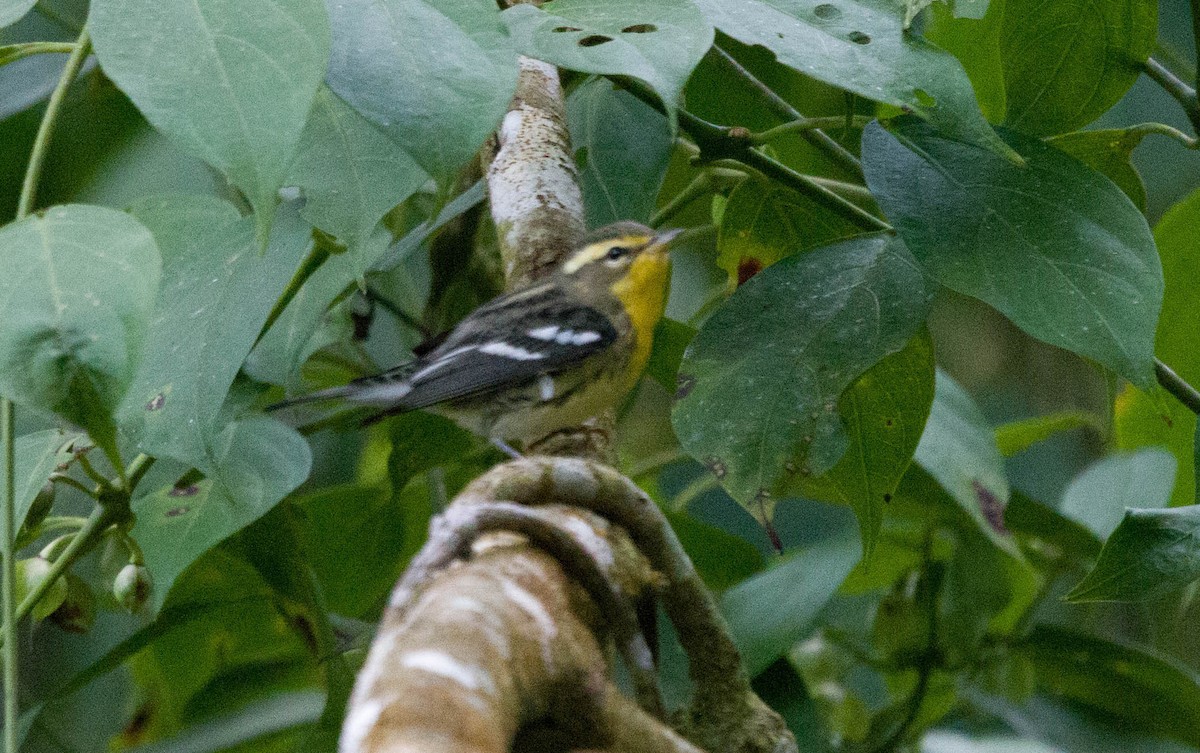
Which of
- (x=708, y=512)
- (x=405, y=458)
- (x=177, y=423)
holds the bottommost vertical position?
(x=708, y=512)

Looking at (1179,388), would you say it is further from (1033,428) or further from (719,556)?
(1033,428)

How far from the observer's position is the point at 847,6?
170 cm

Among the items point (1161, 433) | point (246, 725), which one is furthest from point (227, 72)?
point (1161, 433)

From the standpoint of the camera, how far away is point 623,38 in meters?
1.45

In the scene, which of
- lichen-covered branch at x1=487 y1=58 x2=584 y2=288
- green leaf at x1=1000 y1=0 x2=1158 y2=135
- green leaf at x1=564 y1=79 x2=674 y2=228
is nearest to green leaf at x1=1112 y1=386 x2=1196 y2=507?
green leaf at x1=1000 y1=0 x2=1158 y2=135

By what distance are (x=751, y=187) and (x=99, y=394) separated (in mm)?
1347

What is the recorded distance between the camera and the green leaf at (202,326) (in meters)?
1.66

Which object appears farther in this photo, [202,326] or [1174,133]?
[1174,133]

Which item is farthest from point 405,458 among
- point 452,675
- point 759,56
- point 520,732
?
point 452,675

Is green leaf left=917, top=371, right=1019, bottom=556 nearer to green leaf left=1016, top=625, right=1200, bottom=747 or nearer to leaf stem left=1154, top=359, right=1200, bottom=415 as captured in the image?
green leaf left=1016, top=625, right=1200, bottom=747

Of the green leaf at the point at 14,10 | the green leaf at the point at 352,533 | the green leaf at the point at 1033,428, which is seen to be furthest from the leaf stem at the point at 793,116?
the green leaf at the point at 1033,428

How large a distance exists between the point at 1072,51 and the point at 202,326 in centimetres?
142

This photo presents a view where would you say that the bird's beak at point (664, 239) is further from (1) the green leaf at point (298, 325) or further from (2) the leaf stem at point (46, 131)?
(2) the leaf stem at point (46, 131)

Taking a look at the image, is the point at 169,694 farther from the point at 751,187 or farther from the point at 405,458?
the point at 751,187
